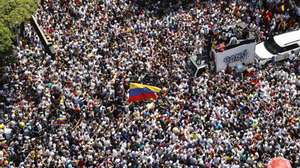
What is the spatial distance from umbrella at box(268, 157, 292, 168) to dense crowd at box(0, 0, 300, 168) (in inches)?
28.1

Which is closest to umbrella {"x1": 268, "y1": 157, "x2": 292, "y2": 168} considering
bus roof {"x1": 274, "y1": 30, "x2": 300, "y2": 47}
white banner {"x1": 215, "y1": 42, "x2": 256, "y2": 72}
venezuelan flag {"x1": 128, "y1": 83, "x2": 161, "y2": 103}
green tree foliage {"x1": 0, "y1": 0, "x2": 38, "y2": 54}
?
venezuelan flag {"x1": 128, "y1": 83, "x2": 161, "y2": 103}

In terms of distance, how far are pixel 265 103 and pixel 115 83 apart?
7372mm

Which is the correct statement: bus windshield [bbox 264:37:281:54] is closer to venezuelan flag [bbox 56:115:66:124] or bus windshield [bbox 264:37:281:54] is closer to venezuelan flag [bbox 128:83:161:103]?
venezuelan flag [bbox 128:83:161:103]

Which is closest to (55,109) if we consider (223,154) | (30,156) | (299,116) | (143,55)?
(30,156)

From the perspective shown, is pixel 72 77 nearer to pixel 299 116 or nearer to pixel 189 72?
pixel 189 72

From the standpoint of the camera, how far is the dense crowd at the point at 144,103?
87.5 feet

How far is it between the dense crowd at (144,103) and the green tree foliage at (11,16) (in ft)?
3.85

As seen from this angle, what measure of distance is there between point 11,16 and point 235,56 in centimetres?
1190

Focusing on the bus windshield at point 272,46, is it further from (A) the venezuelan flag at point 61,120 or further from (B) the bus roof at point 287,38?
(A) the venezuelan flag at point 61,120

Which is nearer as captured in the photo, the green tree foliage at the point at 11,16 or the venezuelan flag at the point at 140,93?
the venezuelan flag at the point at 140,93

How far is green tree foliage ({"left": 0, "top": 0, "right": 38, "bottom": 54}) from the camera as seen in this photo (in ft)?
100

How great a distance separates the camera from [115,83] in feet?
99.3

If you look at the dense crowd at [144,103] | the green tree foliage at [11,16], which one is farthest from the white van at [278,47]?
the green tree foliage at [11,16]

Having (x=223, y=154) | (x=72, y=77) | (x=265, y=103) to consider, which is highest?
(x=72, y=77)
